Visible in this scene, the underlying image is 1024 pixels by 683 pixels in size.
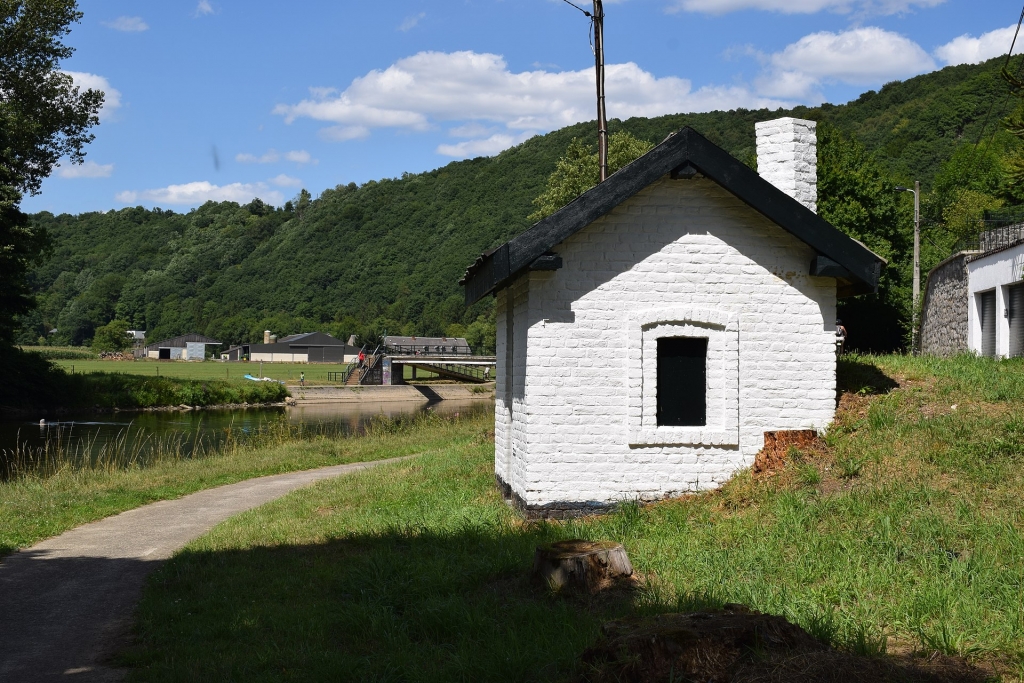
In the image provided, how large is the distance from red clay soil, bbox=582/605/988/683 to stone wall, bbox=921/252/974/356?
22.6 meters

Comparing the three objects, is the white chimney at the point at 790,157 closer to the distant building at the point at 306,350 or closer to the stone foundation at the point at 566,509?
the stone foundation at the point at 566,509

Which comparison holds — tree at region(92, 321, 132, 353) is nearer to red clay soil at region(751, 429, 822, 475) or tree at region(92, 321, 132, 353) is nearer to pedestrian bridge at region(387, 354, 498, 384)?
pedestrian bridge at region(387, 354, 498, 384)

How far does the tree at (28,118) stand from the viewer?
3656 centimetres

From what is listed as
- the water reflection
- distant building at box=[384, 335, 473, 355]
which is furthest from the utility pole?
distant building at box=[384, 335, 473, 355]

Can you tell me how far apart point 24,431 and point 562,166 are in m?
26.5

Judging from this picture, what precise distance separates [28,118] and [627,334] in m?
35.0

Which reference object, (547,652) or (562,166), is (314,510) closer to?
(547,652)

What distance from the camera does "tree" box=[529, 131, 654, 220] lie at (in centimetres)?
4159

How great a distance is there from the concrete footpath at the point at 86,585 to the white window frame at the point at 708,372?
5927 millimetres

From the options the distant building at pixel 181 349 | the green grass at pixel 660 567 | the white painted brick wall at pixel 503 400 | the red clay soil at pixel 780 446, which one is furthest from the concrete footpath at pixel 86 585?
the distant building at pixel 181 349

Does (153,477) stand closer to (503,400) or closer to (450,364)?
(503,400)

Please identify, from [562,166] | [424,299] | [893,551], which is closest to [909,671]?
[893,551]

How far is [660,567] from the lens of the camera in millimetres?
7906

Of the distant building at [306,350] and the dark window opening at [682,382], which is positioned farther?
the distant building at [306,350]
